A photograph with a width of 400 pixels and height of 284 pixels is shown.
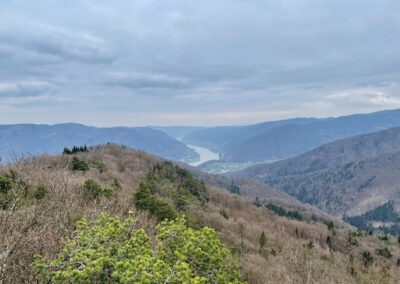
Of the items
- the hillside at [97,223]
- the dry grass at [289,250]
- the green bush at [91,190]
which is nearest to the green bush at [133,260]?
the hillside at [97,223]

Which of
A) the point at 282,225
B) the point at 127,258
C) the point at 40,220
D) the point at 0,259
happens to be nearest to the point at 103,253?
the point at 127,258

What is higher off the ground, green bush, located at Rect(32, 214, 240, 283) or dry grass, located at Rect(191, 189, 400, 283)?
green bush, located at Rect(32, 214, 240, 283)

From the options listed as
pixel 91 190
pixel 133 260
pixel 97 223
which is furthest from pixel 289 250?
pixel 133 260

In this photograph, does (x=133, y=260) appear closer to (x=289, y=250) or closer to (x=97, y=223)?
(x=97, y=223)

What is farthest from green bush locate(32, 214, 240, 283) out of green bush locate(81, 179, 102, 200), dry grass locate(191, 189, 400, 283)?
green bush locate(81, 179, 102, 200)

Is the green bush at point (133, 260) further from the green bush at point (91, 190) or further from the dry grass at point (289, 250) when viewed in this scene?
the green bush at point (91, 190)

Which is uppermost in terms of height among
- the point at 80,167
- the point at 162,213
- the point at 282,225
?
the point at 80,167

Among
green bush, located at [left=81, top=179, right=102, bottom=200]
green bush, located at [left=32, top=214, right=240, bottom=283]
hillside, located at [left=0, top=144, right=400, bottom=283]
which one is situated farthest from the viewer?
green bush, located at [left=81, top=179, right=102, bottom=200]

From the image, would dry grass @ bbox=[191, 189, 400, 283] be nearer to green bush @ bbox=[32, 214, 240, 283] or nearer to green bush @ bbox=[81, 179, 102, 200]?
green bush @ bbox=[32, 214, 240, 283]

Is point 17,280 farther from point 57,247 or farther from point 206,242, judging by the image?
point 206,242
